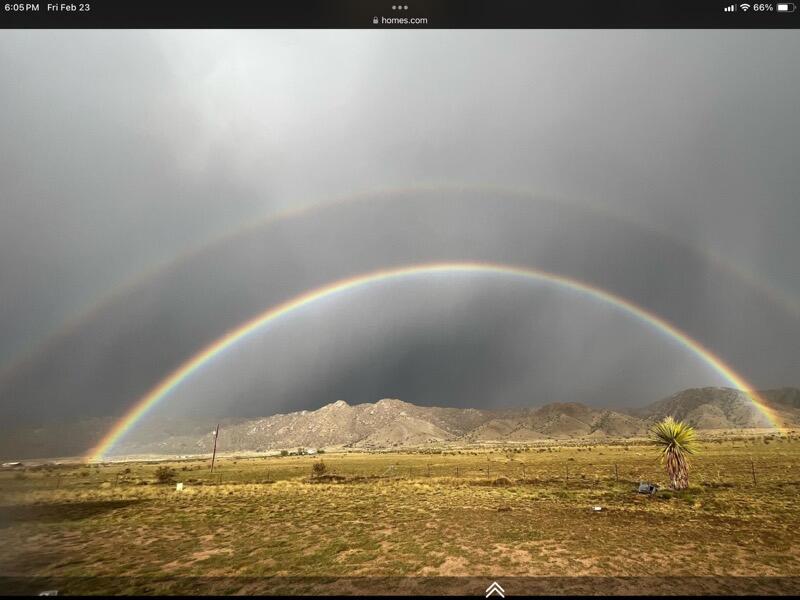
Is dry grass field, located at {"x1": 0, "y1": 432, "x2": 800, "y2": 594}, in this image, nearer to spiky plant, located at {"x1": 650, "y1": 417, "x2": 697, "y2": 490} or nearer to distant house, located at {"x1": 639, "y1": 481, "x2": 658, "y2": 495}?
distant house, located at {"x1": 639, "y1": 481, "x2": 658, "y2": 495}

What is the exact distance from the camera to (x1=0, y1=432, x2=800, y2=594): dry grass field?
11656 millimetres

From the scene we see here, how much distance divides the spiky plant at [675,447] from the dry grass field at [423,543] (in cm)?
116

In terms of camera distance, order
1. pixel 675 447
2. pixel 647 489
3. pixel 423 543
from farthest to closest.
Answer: pixel 675 447, pixel 647 489, pixel 423 543

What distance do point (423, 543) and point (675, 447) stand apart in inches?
837

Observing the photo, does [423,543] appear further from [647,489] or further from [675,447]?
[675,447]

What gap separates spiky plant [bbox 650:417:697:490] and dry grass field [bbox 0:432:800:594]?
3.80 feet

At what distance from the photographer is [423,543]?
50.3 ft

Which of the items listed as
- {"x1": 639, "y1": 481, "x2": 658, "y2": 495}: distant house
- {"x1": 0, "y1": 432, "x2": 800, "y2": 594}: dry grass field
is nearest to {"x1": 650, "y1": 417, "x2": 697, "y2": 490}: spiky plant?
{"x1": 0, "y1": 432, "x2": 800, "y2": 594}: dry grass field

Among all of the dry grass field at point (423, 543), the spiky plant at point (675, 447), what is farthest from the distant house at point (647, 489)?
the spiky plant at point (675, 447)

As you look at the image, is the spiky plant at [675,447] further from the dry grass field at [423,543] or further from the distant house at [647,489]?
the distant house at [647,489]

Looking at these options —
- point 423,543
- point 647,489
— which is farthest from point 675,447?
point 423,543
